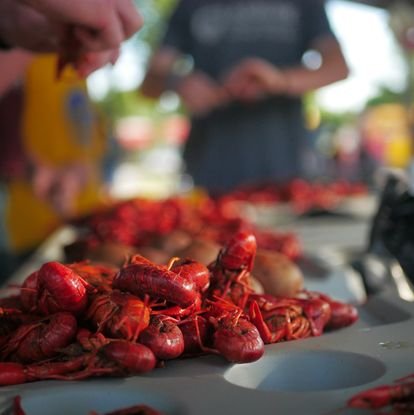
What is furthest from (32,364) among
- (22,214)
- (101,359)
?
(22,214)

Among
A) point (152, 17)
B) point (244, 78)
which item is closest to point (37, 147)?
point (244, 78)

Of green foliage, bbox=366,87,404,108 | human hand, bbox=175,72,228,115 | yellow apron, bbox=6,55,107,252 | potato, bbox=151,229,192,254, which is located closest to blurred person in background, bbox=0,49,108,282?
yellow apron, bbox=6,55,107,252

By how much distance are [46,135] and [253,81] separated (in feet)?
6.28

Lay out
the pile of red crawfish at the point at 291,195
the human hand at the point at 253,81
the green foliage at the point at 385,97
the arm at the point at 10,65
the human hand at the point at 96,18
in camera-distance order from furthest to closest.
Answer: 1. the green foliage at the point at 385,97
2. the pile of red crawfish at the point at 291,195
3. the human hand at the point at 253,81
4. the arm at the point at 10,65
5. the human hand at the point at 96,18

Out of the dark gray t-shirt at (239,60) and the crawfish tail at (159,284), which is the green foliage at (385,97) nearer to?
the dark gray t-shirt at (239,60)

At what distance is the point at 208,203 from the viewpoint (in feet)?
12.1

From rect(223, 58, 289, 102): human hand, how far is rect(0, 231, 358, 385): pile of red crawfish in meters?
2.68

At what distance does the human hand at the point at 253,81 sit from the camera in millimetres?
3842

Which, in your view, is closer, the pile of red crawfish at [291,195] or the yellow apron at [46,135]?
the pile of red crawfish at [291,195]

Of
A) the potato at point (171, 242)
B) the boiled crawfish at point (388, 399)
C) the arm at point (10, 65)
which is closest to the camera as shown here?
the boiled crawfish at point (388, 399)

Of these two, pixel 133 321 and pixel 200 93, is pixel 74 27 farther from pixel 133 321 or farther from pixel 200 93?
pixel 200 93

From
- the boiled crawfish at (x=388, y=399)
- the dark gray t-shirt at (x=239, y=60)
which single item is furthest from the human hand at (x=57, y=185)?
the boiled crawfish at (x=388, y=399)

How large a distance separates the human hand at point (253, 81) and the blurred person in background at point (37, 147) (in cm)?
99

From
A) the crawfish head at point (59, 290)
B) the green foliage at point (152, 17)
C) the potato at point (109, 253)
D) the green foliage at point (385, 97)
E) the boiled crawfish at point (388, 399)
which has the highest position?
the green foliage at point (152, 17)
